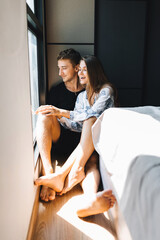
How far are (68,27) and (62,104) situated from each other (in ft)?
2.71

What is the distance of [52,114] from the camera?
164 cm

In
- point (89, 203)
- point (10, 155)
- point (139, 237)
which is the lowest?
point (89, 203)

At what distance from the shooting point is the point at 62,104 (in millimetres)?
2225

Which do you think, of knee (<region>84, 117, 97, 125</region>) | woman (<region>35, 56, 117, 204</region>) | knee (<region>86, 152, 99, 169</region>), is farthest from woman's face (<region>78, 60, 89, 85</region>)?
knee (<region>86, 152, 99, 169</region>)

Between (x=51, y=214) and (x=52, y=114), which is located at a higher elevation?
(x=52, y=114)

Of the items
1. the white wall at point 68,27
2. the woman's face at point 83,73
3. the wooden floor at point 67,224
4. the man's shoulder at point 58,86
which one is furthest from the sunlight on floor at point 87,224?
the white wall at point 68,27

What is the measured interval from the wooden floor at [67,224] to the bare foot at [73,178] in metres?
0.09

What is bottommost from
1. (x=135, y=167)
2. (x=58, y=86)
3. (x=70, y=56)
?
(x=135, y=167)

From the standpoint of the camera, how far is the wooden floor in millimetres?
1117

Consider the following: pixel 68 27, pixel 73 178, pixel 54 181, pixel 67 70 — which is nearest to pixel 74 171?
pixel 73 178

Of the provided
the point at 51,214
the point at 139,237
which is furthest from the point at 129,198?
the point at 51,214

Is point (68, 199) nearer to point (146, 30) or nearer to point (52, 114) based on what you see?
point (52, 114)

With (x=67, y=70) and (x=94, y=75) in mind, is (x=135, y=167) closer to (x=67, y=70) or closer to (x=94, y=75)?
(x=94, y=75)

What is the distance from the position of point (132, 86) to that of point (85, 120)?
1.11m
